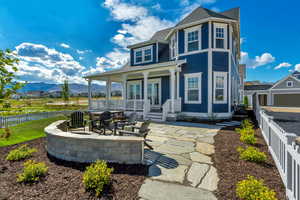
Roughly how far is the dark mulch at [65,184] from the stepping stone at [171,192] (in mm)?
163

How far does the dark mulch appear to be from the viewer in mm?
2395

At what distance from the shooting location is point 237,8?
45.0 feet

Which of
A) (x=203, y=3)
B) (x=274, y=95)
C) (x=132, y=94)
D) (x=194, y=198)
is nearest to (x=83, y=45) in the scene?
(x=132, y=94)

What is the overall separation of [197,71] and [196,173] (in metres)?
8.27

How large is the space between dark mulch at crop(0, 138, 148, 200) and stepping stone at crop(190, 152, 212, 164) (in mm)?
1362

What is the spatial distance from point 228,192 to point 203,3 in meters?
13.0

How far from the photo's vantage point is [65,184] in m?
2.70

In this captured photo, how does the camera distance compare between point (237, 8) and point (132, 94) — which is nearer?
point (237, 8)

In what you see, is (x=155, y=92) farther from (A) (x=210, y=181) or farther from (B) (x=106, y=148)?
(A) (x=210, y=181)

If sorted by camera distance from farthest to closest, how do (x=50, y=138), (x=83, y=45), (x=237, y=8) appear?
1. (x=83, y=45)
2. (x=237, y=8)
3. (x=50, y=138)

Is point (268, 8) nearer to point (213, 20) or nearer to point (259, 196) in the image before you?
point (213, 20)

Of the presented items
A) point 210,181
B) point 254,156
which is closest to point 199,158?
point 210,181

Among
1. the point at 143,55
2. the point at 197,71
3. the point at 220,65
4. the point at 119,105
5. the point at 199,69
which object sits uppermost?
the point at 143,55

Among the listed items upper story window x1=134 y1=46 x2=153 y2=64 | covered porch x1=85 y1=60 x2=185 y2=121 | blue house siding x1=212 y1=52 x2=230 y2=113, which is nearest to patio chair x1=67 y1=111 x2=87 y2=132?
covered porch x1=85 y1=60 x2=185 y2=121
